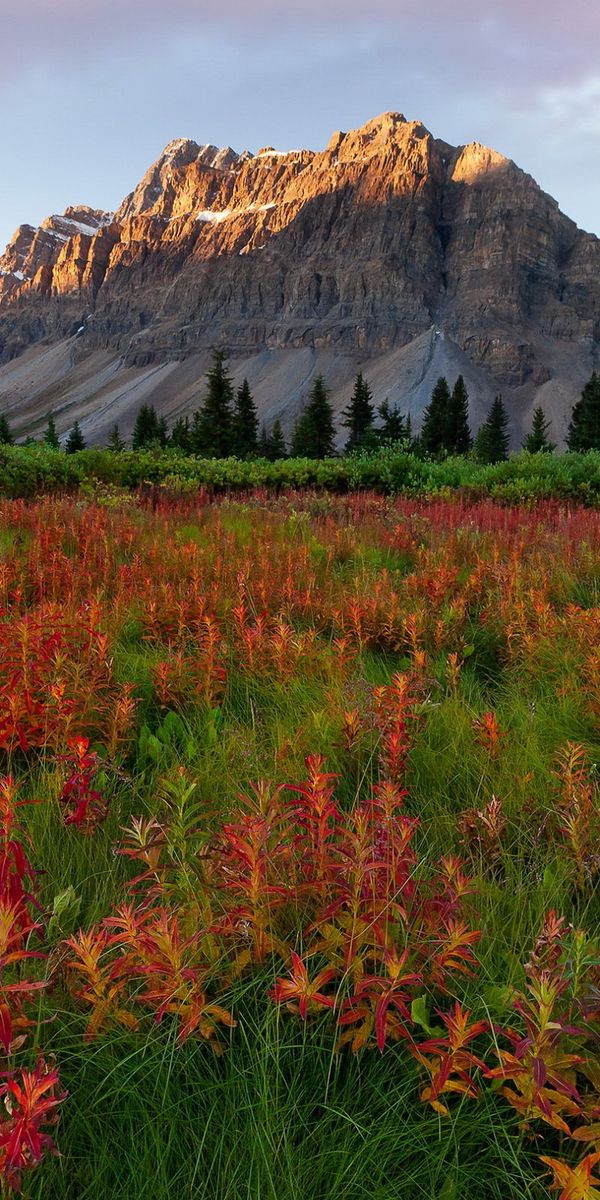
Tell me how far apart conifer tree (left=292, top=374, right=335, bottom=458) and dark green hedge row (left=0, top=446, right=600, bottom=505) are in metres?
35.6

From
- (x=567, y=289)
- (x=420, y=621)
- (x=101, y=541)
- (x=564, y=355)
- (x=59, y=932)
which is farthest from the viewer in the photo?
(x=567, y=289)

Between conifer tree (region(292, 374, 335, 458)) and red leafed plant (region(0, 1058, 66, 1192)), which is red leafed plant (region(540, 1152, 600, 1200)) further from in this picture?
conifer tree (region(292, 374, 335, 458))

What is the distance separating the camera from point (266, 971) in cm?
142

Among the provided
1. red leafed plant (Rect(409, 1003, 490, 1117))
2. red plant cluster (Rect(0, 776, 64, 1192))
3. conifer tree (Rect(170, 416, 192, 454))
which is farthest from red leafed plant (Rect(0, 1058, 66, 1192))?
conifer tree (Rect(170, 416, 192, 454))

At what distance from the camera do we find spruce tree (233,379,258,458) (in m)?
48.8

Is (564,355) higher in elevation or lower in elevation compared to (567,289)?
lower

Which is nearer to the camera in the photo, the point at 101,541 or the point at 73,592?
the point at 73,592

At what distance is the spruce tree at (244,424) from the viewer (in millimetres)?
48778

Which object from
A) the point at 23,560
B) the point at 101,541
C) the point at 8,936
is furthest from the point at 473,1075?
the point at 101,541

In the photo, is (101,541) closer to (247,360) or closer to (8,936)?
(8,936)

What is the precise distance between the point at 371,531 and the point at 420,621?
3869 millimetres

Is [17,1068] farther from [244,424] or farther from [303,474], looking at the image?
[244,424]

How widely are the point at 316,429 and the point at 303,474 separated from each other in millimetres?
38994

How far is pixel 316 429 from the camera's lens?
170 ft
